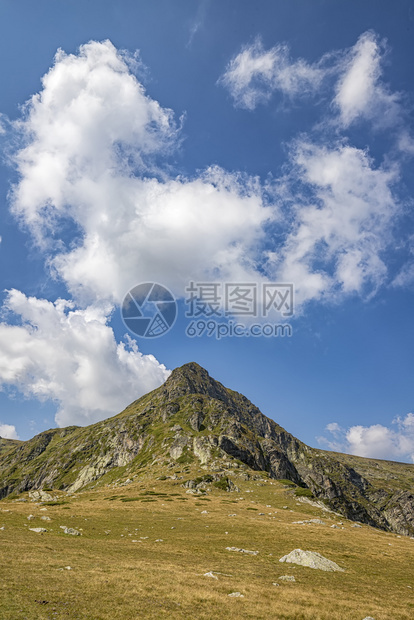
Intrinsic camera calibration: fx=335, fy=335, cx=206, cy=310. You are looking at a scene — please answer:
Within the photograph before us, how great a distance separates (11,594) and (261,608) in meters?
16.6

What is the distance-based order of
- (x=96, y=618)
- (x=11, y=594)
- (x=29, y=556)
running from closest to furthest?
1. (x=96, y=618)
2. (x=11, y=594)
3. (x=29, y=556)

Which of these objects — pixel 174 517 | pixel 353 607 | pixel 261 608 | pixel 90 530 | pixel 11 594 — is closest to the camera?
pixel 11 594

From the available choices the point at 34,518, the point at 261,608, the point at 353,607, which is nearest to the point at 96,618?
the point at 261,608

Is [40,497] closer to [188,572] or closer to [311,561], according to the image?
[188,572]

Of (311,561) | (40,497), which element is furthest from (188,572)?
(40,497)

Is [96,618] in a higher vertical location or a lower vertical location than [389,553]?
higher

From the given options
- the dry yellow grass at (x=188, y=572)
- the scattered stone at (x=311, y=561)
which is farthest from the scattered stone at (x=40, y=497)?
the scattered stone at (x=311, y=561)

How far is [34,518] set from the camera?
61.3m

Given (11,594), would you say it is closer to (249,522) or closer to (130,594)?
(130,594)

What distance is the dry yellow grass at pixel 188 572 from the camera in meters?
22.0

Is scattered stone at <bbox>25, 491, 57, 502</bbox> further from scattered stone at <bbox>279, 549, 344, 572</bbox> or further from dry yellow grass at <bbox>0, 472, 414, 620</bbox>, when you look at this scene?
scattered stone at <bbox>279, 549, 344, 572</bbox>

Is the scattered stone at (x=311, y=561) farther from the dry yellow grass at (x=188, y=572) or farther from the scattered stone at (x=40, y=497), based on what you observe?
the scattered stone at (x=40, y=497)

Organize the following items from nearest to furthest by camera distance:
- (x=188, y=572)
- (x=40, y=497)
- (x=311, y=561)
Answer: (x=188, y=572) < (x=311, y=561) < (x=40, y=497)

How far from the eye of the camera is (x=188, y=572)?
31.3 m
